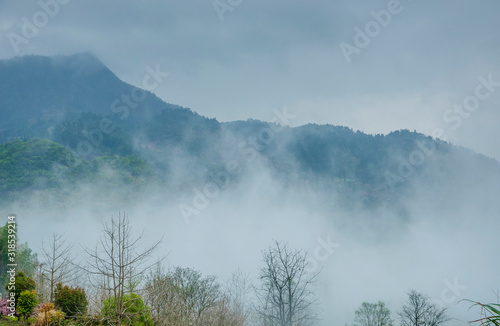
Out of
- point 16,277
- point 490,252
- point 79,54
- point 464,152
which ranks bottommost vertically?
point 16,277

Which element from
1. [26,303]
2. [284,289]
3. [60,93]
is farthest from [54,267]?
[60,93]

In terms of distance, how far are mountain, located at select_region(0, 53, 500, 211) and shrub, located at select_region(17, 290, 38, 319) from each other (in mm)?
84864

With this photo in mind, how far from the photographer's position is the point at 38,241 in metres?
72.4

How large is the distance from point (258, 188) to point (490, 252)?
9074 centimetres

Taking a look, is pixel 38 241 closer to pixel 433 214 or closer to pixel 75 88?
pixel 75 88

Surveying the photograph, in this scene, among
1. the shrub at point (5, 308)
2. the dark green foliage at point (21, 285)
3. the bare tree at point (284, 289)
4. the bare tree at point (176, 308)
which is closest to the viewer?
the bare tree at point (176, 308)

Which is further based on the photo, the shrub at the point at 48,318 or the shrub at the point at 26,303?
the shrub at the point at 26,303

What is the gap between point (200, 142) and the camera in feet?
435

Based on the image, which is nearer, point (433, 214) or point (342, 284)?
point (342, 284)

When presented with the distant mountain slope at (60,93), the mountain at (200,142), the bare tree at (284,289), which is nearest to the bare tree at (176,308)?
the bare tree at (284,289)

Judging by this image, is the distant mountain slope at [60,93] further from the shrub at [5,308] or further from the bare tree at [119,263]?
the bare tree at [119,263]

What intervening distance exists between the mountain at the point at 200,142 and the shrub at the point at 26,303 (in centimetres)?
8486

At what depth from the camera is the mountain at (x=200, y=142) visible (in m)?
117

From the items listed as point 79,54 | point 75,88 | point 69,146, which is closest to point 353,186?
point 69,146
